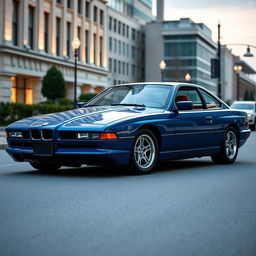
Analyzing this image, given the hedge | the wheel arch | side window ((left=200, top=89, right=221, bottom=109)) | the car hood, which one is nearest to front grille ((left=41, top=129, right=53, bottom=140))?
the car hood

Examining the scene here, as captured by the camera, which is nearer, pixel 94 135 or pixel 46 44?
pixel 94 135

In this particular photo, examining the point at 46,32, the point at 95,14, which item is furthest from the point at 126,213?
the point at 95,14

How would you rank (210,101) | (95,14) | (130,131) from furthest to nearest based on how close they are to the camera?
(95,14) < (210,101) < (130,131)

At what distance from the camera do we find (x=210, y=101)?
11.8m

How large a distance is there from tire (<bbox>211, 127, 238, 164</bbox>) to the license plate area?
392 cm

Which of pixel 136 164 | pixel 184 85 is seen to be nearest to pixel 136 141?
pixel 136 164

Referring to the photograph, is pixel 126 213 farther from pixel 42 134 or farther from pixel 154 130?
pixel 154 130

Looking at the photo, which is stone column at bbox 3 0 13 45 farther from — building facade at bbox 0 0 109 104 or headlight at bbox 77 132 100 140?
headlight at bbox 77 132 100 140

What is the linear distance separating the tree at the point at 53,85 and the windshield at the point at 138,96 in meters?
33.3

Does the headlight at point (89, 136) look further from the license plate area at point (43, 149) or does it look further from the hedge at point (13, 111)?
the hedge at point (13, 111)

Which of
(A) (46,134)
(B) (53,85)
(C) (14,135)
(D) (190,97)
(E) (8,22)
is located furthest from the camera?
(B) (53,85)

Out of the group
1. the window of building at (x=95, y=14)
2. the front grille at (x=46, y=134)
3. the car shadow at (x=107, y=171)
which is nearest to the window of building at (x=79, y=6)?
the window of building at (x=95, y=14)

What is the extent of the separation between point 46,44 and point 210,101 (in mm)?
41077

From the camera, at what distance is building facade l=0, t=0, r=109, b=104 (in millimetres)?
44000
